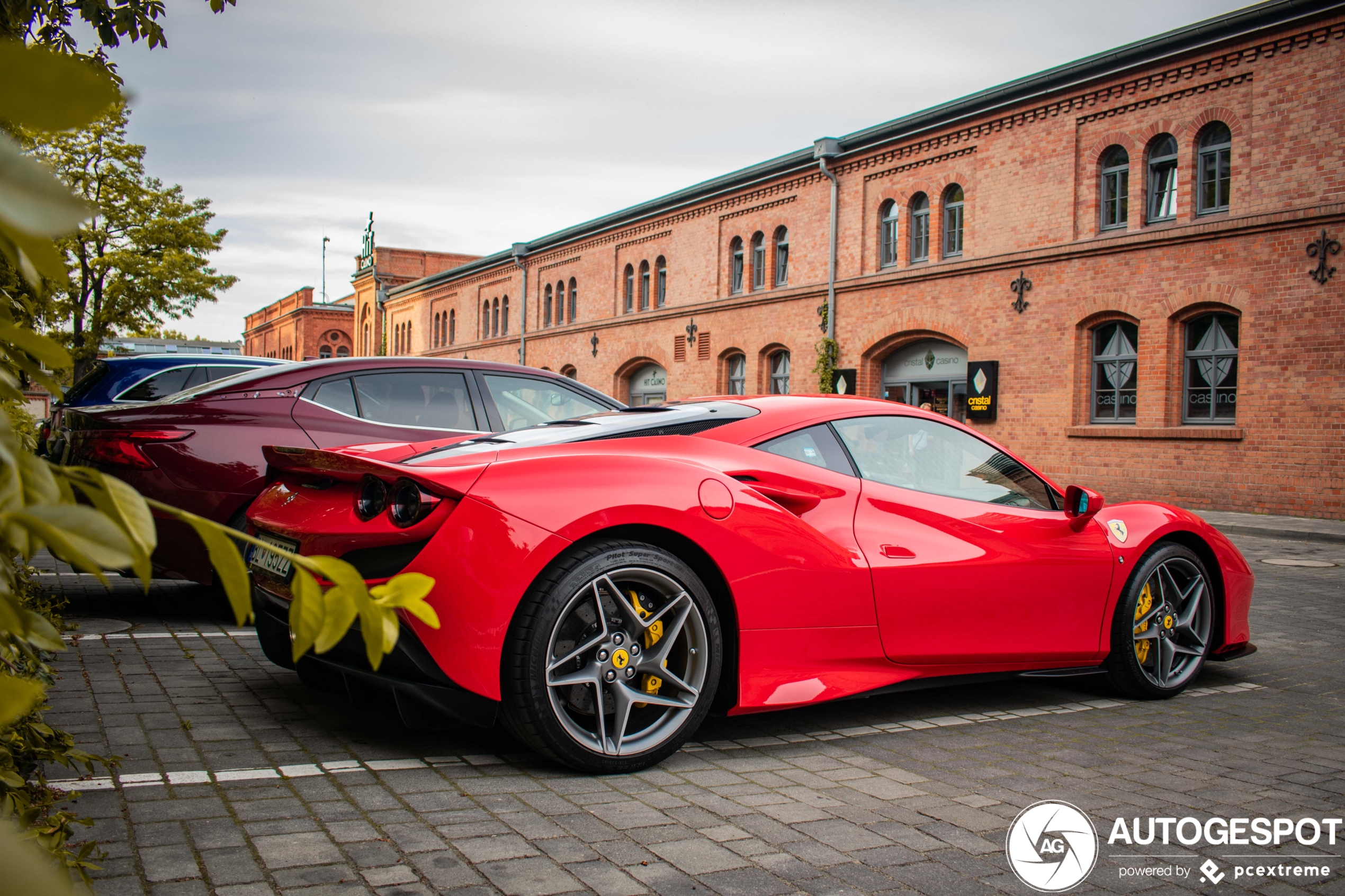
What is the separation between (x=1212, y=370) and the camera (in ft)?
59.1

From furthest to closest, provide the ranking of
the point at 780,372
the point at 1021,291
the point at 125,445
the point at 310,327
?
the point at 310,327
the point at 780,372
the point at 1021,291
the point at 125,445

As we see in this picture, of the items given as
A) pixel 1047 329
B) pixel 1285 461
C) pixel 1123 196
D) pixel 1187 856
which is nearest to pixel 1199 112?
pixel 1123 196

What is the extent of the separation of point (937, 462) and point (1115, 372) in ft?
55.1

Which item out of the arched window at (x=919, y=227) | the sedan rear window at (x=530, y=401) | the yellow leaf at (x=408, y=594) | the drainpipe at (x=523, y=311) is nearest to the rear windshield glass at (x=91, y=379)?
the sedan rear window at (x=530, y=401)

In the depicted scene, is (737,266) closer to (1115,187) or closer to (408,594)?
(1115,187)

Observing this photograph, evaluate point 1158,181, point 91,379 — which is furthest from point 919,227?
point 91,379

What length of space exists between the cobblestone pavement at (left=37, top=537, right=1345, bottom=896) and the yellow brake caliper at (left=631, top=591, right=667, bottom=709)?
0.28m

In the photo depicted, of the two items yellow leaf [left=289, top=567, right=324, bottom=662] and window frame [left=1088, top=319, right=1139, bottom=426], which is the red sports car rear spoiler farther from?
window frame [left=1088, top=319, right=1139, bottom=426]

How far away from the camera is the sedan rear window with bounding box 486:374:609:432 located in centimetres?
645

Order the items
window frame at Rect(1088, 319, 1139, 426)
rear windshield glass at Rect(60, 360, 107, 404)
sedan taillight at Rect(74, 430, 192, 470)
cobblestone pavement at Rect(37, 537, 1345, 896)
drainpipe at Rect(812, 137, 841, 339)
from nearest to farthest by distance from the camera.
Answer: cobblestone pavement at Rect(37, 537, 1345, 896) → sedan taillight at Rect(74, 430, 192, 470) → rear windshield glass at Rect(60, 360, 107, 404) → window frame at Rect(1088, 319, 1139, 426) → drainpipe at Rect(812, 137, 841, 339)

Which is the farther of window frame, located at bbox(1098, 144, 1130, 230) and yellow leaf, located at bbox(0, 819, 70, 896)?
window frame, located at bbox(1098, 144, 1130, 230)

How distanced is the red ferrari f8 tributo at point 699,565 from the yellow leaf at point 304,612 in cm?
210

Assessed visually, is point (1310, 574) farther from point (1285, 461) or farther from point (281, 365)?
point (281, 365)

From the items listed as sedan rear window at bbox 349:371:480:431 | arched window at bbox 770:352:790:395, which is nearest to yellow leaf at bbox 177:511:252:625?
sedan rear window at bbox 349:371:480:431
